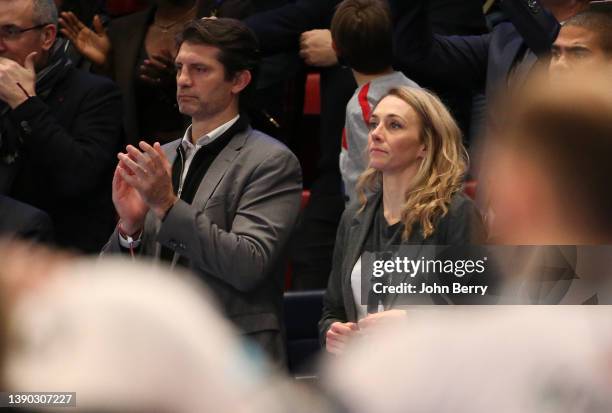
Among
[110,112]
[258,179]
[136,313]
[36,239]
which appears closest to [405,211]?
[258,179]

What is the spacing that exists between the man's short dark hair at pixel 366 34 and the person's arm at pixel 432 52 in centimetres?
5

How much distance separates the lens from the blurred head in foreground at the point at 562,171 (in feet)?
4.04

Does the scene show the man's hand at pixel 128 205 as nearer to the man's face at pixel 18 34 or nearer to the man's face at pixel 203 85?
the man's face at pixel 203 85

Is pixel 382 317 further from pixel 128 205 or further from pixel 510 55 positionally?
pixel 510 55

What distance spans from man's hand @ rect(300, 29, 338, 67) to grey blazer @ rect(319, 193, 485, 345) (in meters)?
1.07

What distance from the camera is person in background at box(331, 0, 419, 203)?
3.47 meters

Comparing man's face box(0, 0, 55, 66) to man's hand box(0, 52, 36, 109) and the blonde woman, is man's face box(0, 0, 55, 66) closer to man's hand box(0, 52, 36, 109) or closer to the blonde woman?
man's hand box(0, 52, 36, 109)

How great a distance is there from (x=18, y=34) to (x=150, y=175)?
111cm

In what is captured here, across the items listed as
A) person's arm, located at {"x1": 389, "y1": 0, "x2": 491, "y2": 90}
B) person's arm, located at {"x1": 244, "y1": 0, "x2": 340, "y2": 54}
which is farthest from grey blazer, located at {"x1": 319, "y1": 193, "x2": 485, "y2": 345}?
person's arm, located at {"x1": 244, "y1": 0, "x2": 340, "y2": 54}

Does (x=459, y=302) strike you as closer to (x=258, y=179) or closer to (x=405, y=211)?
(x=405, y=211)

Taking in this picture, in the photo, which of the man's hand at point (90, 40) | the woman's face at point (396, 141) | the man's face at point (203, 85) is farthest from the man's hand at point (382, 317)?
the man's hand at point (90, 40)

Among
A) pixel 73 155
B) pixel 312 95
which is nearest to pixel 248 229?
pixel 73 155

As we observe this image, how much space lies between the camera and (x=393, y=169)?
2.91 metres

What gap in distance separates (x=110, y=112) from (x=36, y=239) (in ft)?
2.25
